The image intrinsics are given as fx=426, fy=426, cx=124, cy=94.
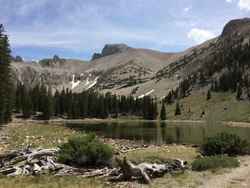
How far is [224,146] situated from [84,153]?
47.4 ft

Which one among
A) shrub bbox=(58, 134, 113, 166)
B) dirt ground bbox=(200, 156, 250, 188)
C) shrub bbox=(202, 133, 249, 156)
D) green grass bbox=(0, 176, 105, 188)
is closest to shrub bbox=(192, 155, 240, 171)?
dirt ground bbox=(200, 156, 250, 188)

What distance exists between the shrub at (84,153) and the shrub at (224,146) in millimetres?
11526

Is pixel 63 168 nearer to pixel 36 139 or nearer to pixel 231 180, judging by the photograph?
pixel 231 180

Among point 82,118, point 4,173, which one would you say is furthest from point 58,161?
point 82,118

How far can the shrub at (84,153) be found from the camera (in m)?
32.0

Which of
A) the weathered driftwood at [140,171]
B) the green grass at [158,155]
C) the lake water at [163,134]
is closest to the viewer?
the weathered driftwood at [140,171]

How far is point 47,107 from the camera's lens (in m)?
167

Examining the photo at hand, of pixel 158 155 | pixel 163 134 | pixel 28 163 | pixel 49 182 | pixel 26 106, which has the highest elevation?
pixel 26 106

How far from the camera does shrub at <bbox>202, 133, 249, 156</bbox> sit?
39562 mm

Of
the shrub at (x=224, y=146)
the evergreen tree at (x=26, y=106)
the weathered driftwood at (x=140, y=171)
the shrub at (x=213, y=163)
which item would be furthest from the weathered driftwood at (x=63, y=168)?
the evergreen tree at (x=26, y=106)

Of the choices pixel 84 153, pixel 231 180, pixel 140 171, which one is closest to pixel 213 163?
pixel 231 180

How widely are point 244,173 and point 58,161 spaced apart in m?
13.5

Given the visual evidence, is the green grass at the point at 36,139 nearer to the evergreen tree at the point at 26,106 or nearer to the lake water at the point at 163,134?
the lake water at the point at 163,134

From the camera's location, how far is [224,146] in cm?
3953
